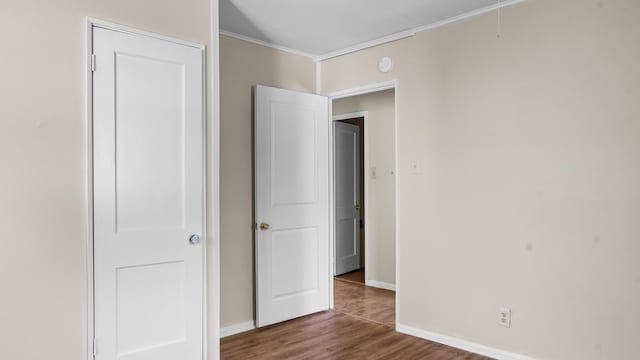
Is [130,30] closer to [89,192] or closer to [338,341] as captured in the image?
[89,192]

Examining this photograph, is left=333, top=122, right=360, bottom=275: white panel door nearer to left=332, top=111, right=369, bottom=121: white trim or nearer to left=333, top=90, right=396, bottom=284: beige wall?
left=332, top=111, right=369, bottom=121: white trim

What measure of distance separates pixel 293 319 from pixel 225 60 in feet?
7.97

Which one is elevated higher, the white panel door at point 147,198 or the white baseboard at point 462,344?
the white panel door at point 147,198

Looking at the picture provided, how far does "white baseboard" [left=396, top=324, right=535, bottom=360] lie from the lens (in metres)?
3.17

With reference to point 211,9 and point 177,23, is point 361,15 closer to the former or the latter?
point 211,9

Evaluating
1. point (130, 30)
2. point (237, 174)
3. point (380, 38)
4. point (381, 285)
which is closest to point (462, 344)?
point (381, 285)

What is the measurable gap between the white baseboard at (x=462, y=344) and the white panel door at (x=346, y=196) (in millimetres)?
2448

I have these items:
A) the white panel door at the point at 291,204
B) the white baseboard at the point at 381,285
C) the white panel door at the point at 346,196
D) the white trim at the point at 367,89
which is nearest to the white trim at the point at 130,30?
the white panel door at the point at 291,204

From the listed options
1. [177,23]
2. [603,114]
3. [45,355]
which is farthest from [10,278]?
[603,114]

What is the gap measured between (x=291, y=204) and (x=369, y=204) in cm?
178

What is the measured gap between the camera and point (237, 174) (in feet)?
12.7

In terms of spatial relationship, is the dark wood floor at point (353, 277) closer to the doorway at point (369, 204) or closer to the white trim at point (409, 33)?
the doorway at point (369, 204)

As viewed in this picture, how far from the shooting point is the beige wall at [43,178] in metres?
2.23

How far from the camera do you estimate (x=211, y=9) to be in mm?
2965
